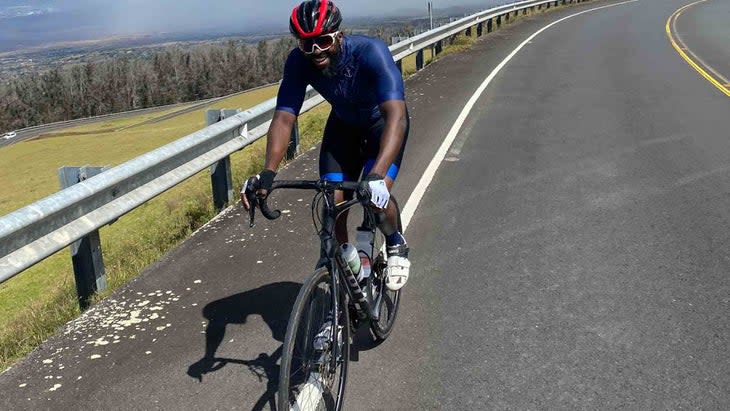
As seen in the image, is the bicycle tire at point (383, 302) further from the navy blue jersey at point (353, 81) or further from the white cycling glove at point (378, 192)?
the white cycling glove at point (378, 192)

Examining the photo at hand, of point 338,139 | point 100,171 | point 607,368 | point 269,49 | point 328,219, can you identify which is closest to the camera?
point 328,219

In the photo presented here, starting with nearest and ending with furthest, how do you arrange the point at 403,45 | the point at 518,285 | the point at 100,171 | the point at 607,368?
1. the point at 607,368
2. the point at 518,285
3. the point at 100,171
4. the point at 403,45

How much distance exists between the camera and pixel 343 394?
352 cm

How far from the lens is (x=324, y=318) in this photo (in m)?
3.32

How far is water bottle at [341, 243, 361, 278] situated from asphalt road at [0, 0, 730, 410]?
68 cm

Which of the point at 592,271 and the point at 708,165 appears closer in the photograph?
the point at 592,271

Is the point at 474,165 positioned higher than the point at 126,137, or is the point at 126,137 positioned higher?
the point at 474,165

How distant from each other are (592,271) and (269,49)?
558 feet

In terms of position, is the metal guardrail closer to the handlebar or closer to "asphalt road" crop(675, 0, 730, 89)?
the handlebar

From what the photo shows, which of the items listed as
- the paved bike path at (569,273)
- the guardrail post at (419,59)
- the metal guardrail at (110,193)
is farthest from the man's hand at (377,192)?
the guardrail post at (419,59)

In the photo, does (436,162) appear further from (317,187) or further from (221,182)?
(317,187)

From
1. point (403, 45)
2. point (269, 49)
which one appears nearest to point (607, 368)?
point (403, 45)

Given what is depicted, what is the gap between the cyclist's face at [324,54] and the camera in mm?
3557

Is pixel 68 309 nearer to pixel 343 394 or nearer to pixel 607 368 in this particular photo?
pixel 343 394
